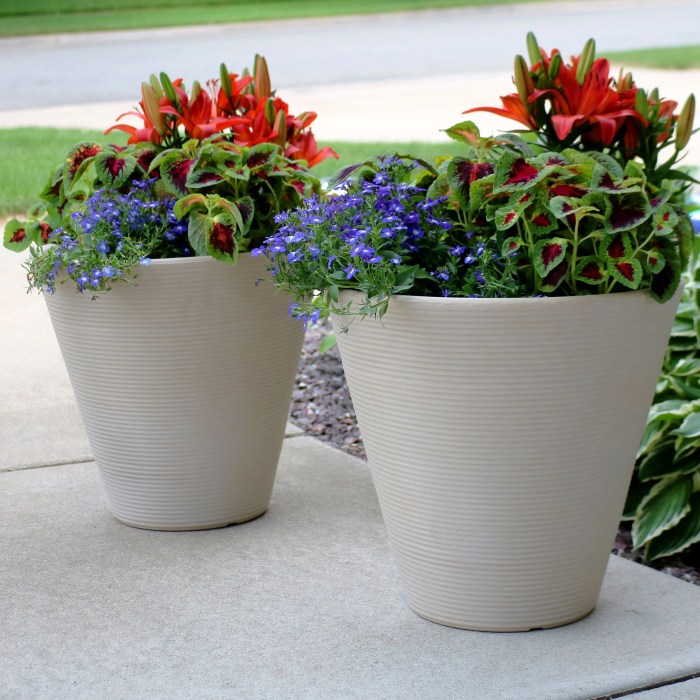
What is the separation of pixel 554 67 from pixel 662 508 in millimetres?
1190

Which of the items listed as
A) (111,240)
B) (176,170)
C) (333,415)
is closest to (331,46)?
(333,415)

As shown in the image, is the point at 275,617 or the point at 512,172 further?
the point at 275,617

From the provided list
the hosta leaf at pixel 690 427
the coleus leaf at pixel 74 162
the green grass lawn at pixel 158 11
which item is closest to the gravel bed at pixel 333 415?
the hosta leaf at pixel 690 427

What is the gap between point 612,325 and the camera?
2078 millimetres

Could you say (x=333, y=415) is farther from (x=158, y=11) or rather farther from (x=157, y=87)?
(x=158, y=11)

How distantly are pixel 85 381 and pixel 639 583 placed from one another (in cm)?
144

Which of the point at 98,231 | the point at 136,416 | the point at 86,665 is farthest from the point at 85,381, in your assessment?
the point at 86,665

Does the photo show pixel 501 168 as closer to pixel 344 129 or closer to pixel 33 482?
pixel 33 482

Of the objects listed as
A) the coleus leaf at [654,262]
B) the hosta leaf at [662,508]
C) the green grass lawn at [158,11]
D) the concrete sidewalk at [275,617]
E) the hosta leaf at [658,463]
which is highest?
the green grass lawn at [158,11]

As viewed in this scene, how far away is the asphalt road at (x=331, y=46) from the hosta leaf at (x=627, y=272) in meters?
10.9

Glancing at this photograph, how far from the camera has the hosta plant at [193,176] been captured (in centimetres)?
262

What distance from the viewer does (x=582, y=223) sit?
216 centimetres

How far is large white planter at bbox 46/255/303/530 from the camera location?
8.71ft

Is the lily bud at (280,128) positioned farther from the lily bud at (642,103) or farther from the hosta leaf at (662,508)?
the hosta leaf at (662,508)
